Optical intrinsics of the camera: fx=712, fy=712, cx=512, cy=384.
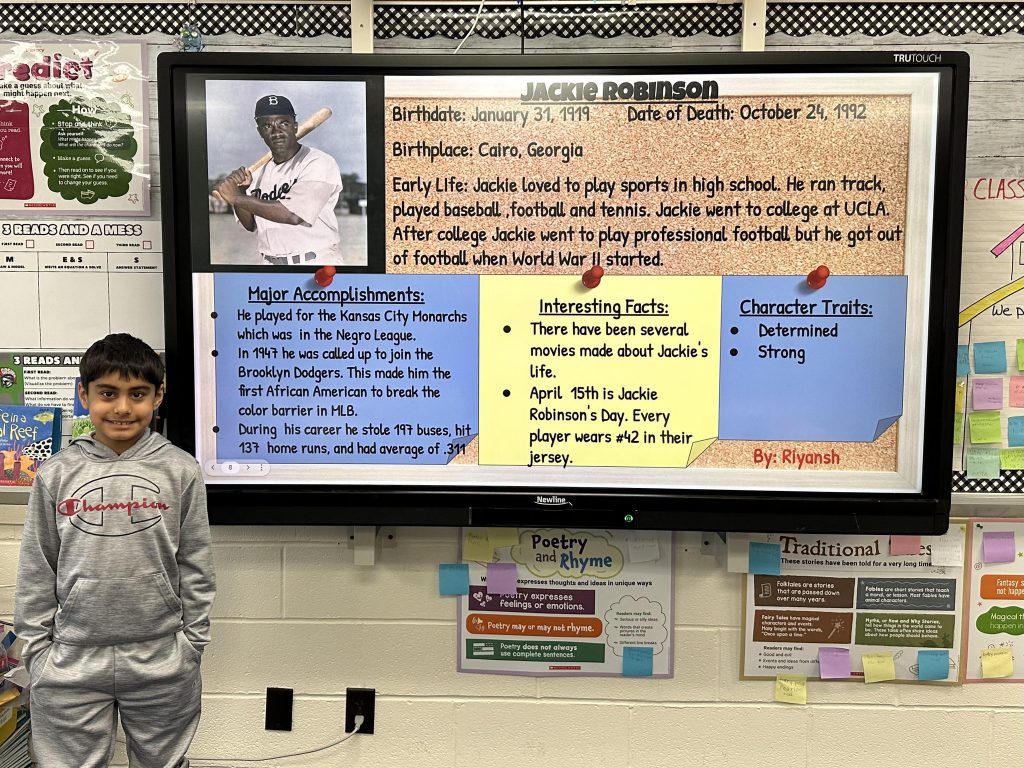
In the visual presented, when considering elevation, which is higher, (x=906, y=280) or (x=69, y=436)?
(x=906, y=280)

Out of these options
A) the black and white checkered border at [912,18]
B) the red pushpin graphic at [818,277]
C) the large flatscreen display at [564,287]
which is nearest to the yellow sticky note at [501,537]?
the large flatscreen display at [564,287]

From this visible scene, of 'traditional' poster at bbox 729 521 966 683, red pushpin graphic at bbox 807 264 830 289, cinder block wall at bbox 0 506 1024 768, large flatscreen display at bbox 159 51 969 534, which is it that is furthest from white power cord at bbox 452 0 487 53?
'traditional' poster at bbox 729 521 966 683

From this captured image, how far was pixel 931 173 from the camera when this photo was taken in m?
1.47

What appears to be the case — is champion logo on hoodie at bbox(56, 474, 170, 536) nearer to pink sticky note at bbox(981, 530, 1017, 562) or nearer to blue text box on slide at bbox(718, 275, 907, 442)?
blue text box on slide at bbox(718, 275, 907, 442)

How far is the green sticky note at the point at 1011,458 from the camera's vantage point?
1.66m

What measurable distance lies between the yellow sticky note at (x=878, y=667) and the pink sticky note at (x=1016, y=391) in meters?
0.67

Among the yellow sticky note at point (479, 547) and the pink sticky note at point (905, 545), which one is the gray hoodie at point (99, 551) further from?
the pink sticky note at point (905, 545)

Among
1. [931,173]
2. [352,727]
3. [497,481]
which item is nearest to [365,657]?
[352,727]

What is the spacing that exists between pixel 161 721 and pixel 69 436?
724 mm

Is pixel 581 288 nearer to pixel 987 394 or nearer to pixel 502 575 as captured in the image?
pixel 502 575

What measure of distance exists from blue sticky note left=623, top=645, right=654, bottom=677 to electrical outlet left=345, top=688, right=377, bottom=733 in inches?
24.5

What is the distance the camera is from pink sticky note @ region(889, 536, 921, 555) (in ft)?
5.50

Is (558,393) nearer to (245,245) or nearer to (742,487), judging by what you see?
(742,487)

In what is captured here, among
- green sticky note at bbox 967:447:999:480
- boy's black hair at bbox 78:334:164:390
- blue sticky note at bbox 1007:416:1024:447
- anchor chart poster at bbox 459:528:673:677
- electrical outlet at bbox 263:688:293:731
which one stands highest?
boy's black hair at bbox 78:334:164:390
